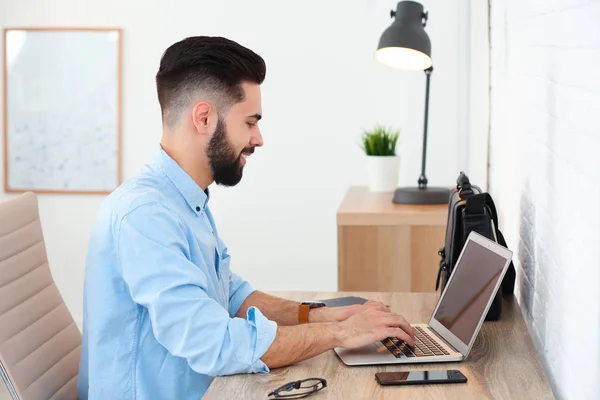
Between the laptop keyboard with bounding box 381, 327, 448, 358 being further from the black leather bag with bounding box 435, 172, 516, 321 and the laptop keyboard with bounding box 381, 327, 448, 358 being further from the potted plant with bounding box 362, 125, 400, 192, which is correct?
the potted plant with bounding box 362, 125, 400, 192

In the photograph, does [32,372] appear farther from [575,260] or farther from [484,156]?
[484,156]

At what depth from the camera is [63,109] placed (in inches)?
175

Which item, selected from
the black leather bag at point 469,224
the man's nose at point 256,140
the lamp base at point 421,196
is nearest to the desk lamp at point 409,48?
the lamp base at point 421,196

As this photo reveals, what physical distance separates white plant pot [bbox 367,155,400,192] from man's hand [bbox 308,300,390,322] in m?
1.85

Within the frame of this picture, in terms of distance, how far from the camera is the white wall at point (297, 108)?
4168mm

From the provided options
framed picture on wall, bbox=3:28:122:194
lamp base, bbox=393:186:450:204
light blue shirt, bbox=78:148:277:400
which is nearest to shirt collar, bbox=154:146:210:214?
light blue shirt, bbox=78:148:277:400

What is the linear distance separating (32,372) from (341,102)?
269 centimetres

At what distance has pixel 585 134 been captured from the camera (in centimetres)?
133

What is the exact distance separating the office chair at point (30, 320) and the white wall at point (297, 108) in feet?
7.60

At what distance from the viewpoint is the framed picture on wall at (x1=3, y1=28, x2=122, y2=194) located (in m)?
4.40

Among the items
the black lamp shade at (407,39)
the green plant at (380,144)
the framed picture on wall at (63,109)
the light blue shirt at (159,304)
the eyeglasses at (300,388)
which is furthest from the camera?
the framed picture on wall at (63,109)

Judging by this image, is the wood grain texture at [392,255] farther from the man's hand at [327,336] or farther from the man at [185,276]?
the man's hand at [327,336]

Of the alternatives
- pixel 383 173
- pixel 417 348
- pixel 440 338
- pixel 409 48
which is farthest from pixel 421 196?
pixel 417 348

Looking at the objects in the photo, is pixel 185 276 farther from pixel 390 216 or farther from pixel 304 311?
pixel 390 216
